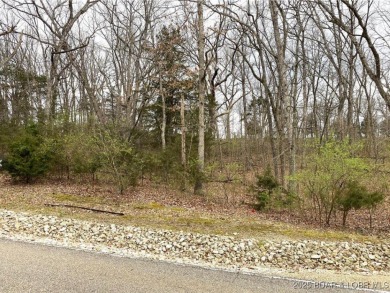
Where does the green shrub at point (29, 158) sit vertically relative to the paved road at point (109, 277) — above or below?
above

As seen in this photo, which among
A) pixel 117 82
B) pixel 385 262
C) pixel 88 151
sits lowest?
pixel 385 262

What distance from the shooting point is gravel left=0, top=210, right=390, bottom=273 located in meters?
4.86

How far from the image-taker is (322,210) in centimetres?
855

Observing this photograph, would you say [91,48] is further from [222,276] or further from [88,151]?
[222,276]

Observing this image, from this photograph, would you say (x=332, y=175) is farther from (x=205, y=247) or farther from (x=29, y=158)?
(x=29, y=158)

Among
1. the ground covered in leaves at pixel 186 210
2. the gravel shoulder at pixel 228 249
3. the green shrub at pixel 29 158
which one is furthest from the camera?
the green shrub at pixel 29 158

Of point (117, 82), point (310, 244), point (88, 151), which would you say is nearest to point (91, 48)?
point (117, 82)

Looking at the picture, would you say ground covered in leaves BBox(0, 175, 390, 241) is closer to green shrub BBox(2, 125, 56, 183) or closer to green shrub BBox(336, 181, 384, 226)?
green shrub BBox(2, 125, 56, 183)

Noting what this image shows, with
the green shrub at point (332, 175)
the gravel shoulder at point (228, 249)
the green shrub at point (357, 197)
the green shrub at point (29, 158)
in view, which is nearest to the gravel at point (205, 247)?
the gravel shoulder at point (228, 249)

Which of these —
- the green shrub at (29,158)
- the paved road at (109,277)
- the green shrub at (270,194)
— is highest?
the green shrub at (29,158)

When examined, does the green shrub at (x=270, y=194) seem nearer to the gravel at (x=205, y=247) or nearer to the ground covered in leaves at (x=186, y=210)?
the ground covered in leaves at (x=186, y=210)

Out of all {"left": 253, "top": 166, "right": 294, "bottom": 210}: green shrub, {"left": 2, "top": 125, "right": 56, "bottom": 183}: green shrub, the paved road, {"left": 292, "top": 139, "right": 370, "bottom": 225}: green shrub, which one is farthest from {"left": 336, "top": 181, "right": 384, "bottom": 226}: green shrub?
{"left": 2, "top": 125, "right": 56, "bottom": 183}: green shrub

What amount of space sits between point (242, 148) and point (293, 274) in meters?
18.5

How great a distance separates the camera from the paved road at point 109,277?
3.73m
